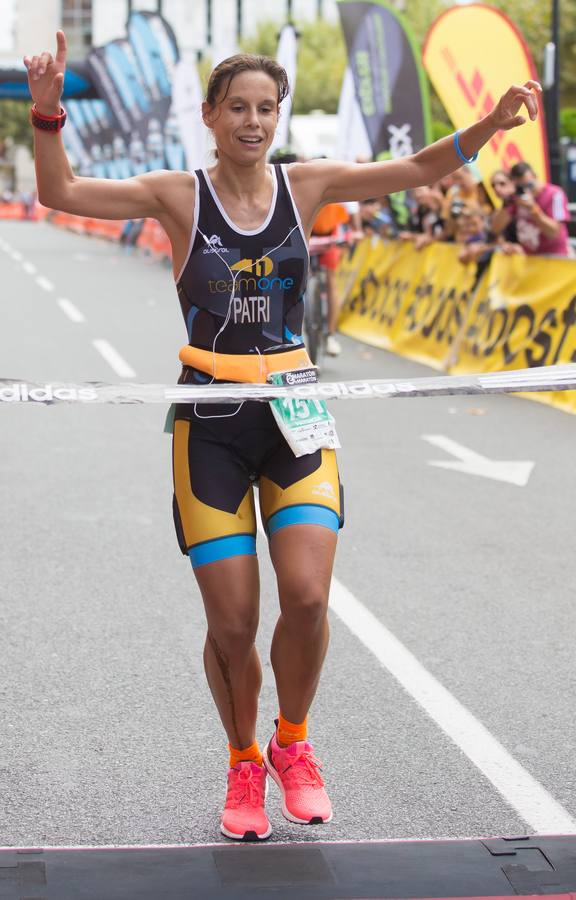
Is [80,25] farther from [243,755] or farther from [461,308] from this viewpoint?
[243,755]

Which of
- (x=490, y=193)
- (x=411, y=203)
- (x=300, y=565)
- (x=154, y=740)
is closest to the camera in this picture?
(x=300, y=565)

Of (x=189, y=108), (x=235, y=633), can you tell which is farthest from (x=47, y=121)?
(x=189, y=108)

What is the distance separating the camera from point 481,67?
17.8 m

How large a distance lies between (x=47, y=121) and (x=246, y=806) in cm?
179

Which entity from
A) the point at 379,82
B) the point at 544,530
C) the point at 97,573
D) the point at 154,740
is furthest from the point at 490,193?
the point at 154,740

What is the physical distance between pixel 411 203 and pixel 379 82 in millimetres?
2697

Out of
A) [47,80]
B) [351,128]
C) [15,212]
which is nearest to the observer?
[47,80]

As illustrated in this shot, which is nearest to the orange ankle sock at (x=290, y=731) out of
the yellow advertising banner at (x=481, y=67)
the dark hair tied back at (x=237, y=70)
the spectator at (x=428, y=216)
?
the dark hair tied back at (x=237, y=70)

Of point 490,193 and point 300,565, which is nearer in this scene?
point 300,565

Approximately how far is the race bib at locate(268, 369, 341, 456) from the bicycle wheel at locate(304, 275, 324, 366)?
1033cm

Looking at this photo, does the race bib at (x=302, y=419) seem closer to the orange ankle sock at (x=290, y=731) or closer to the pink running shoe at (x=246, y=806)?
the orange ankle sock at (x=290, y=731)

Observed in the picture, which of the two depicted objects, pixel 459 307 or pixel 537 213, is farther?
pixel 459 307

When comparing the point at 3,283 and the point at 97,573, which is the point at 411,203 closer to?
the point at 3,283

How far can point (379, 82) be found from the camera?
21.6 metres
